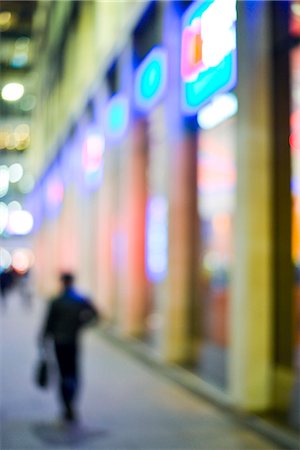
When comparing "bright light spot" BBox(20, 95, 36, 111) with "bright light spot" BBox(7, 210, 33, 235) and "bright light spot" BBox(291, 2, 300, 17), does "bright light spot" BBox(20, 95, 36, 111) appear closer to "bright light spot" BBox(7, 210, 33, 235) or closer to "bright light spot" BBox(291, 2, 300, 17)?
"bright light spot" BBox(7, 210, 33, 235)

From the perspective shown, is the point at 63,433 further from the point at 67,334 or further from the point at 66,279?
the point at 66,279

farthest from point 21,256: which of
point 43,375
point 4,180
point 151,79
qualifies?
point 43,375

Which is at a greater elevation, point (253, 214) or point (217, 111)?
point (217, 111)

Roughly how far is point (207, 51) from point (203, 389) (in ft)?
15.1

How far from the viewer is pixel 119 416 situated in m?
9.09

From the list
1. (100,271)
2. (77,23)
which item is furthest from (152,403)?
(77,23)

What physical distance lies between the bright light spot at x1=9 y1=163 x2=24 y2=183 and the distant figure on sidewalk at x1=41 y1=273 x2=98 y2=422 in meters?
55.5

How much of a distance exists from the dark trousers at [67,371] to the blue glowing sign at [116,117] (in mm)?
8619

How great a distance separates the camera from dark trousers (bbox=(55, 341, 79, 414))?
349 inches

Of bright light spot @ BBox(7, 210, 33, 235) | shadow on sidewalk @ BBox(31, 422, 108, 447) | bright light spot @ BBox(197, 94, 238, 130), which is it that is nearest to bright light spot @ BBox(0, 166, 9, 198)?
bright light spot @ BBox(7, 210, 33, 235)

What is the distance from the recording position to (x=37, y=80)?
46.5 metres

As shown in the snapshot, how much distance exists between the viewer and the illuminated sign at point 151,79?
1358 centimetres

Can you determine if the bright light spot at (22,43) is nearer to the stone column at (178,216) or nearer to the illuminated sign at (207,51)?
the stone column at (178,216)

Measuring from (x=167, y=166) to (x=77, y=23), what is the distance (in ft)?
47.4
